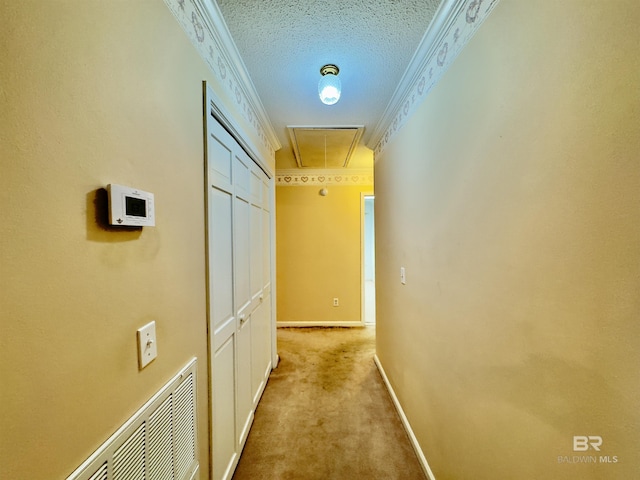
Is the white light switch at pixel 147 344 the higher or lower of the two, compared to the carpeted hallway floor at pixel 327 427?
higher

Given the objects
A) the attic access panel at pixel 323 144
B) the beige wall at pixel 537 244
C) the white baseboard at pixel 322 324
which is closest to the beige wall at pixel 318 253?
the white baseboard at pixel 322 324

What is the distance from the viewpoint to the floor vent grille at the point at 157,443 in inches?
23.4

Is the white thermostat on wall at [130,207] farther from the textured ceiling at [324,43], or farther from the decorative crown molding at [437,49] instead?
the decorative crown molding at [437,49]

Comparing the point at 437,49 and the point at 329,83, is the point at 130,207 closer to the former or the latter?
the point at 329,83

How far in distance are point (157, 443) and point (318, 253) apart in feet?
10.3

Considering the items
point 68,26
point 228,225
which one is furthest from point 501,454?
point 68,26

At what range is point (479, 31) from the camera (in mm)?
964

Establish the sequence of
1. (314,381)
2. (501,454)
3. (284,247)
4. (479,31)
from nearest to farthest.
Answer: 1. (501,454)
2. (479,31)
3. (314,381)
4. (284,247)

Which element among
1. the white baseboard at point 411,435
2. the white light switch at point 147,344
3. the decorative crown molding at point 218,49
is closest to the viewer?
the white light switch at point 147,344

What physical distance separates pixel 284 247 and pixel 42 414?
3.38 meters

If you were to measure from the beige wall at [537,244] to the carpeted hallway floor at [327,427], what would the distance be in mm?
412

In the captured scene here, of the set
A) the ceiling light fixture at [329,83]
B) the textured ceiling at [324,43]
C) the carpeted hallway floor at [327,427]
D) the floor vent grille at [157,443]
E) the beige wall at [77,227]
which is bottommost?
the carpeted hallway floor at [327,427]

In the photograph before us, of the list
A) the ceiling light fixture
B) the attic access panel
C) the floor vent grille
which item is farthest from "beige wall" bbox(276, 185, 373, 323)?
the floor vent grille

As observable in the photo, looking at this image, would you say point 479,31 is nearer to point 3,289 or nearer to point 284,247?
point 3,289
